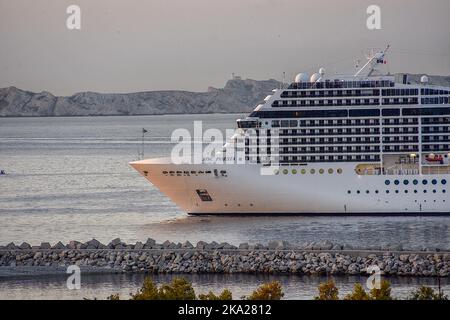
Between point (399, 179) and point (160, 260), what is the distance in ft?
45.7

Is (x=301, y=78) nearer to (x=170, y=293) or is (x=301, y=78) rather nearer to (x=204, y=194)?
(x=204, y=194)

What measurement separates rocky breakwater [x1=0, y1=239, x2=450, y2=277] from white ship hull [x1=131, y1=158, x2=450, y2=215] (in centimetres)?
983

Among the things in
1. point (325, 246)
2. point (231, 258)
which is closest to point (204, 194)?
point (325, 246)

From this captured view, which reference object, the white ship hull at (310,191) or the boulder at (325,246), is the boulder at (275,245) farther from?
the white ship hull at (310,191)

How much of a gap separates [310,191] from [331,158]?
1523 millimetres

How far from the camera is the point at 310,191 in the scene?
48.7 m

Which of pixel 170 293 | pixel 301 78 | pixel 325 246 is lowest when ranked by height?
pixel 170 293

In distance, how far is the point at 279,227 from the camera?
46188mm

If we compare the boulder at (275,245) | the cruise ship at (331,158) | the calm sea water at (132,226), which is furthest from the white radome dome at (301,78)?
the boulder at (275,245)

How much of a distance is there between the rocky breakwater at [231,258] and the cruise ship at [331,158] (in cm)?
998

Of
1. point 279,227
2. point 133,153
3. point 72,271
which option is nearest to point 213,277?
point 72,271

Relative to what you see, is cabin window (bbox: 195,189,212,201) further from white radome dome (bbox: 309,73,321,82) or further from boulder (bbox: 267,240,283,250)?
boulder (bbox: 267,240,283,250)
